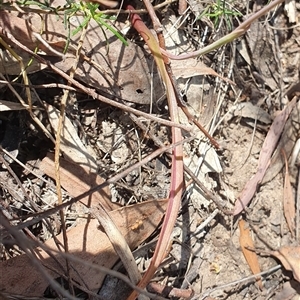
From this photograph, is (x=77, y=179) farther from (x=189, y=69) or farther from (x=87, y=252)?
(x=189, y=69)

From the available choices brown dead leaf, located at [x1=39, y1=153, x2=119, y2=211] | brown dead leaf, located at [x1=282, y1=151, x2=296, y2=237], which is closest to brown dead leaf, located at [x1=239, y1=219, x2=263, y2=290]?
brown dead leaf, located at [x1=282, y1=151, x2=296, y2=237]

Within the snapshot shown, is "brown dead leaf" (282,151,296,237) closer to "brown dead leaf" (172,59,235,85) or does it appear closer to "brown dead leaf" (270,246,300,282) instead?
"brown dead leaf" (270,246,300,282)

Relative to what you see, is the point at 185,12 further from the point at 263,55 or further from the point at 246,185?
the point at 246,185

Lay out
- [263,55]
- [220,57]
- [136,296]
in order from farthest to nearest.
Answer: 1. [263,55]
2. [220,57]
3. [136,296]

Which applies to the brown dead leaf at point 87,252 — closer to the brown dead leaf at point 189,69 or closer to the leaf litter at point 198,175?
the leaf litter at point 198,175

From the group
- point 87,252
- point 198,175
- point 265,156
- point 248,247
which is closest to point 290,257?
point 248,247

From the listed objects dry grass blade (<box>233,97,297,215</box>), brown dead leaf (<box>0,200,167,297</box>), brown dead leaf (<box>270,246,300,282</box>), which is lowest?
brown dead leaf (<box>270,246,300,282</box>)

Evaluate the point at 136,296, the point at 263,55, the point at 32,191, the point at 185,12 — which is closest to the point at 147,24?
the point at 185,12
